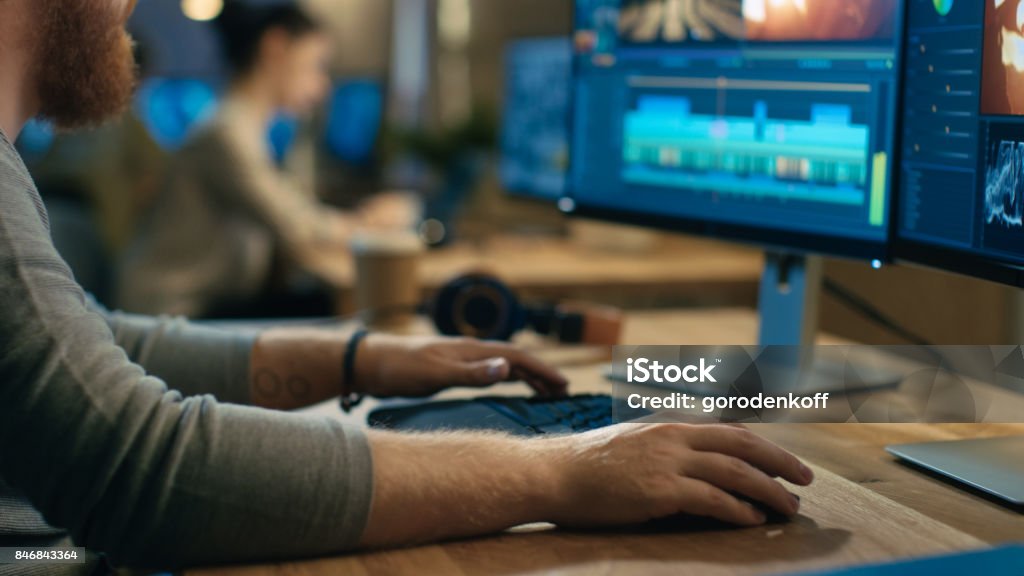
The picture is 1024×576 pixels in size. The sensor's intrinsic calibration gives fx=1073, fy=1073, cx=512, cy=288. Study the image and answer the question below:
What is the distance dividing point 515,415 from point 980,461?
15.9 inches

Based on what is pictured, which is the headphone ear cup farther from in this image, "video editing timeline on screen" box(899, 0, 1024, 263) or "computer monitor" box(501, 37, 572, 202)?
"computer monitor" box(501, 37, 572, 202)

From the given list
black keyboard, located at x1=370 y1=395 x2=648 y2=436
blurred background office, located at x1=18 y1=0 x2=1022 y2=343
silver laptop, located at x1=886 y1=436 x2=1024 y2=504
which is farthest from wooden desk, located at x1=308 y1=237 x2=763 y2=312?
silver laptop, located at x1=886 y1=436 x2=1024 y2=504

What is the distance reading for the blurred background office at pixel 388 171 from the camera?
91.5 inches

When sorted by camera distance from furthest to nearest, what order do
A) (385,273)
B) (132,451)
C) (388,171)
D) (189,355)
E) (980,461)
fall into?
(388,171), (385,273), (189,355), (980,461), (132,451)

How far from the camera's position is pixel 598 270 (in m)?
2.42

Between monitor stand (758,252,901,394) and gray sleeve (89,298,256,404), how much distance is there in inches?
23.6

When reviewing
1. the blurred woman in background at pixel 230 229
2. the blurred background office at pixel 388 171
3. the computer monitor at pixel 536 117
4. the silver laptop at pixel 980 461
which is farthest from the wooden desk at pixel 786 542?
the blurred woman in background at pixel 230 229

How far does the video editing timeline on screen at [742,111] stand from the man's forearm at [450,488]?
53cm

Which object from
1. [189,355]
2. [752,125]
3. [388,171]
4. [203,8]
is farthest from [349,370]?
[203,8]

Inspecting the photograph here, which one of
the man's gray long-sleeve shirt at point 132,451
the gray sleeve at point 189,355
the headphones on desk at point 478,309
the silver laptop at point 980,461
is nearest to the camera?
the man's gray long-sleeve shirt at point 132,451

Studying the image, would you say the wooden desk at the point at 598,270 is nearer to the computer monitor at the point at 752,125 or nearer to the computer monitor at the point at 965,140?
the computer monitor at the point at 752,125

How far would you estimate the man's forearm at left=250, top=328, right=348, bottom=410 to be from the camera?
1.16m

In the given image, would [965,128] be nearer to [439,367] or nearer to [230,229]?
[439,367]

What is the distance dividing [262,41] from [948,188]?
8.37 ft
